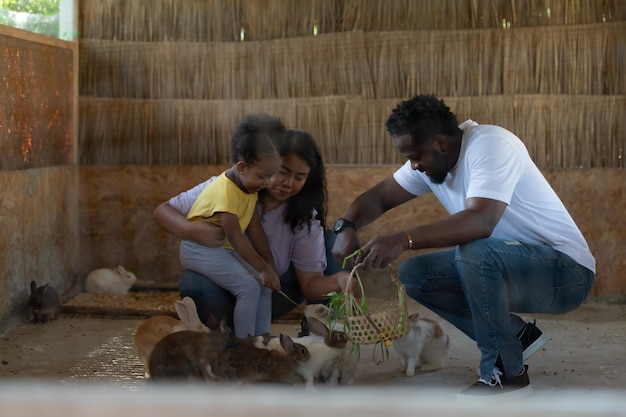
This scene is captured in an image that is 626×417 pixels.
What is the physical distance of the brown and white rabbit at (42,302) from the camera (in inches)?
196

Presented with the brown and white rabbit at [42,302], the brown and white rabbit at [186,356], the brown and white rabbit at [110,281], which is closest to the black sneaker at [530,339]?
the brown and white rabbit at [186,356]

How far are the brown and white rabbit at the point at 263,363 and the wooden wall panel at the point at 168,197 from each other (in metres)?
2.38

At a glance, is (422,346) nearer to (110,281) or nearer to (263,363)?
(263,363)

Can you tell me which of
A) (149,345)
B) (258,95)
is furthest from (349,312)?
(258,95)

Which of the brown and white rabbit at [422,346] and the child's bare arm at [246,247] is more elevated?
the child's bare arm at [246,247]

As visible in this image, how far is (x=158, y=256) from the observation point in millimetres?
5988

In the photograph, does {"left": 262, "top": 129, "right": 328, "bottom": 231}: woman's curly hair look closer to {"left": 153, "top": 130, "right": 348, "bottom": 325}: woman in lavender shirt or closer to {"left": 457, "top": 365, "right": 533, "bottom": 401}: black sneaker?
{"left": 153, "top": 130, "right": 348, "bottom": 325}: woman in lavender shirt

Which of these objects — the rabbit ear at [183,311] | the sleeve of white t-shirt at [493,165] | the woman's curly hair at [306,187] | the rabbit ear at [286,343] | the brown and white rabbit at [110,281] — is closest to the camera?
the sleeve of white t-shirt at [493,165]

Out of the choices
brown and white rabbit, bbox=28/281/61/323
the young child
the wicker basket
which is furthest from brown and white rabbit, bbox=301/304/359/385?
brown and white rabbit, bbox=28/281/61/323

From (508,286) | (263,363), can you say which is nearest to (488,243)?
(508,286)

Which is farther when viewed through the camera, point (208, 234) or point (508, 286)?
point (208, 234)

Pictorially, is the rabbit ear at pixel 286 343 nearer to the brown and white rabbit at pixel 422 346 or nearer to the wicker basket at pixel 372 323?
the wicker basket at pixel 372 323

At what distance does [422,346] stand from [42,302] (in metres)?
2.35

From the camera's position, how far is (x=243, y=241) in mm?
3850
